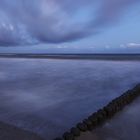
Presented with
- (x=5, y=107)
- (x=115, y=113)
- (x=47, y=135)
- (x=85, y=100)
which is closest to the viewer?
(x=47, y=135)

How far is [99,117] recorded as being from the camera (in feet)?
22.9

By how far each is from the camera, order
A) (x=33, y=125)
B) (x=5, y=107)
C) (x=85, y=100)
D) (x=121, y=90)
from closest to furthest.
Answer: (x=33, y=125) < (x=5, y=107) < (x=85, y=100) < (x=121, y=90)

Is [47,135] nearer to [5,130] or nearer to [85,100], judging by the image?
[5,130]

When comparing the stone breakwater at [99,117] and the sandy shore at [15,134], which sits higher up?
the stone breakwater at [99,117]

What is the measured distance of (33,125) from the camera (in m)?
6.64

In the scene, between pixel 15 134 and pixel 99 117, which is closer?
pixel 15 134

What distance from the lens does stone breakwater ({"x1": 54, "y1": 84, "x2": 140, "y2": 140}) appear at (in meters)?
5.59

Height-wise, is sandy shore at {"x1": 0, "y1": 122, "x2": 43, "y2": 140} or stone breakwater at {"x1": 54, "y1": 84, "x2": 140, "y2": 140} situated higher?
stone breakwater at {"x1": 54, "y1": 84, "x2": 140, "y2": 140}

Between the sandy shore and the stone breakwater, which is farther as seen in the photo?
the sandy shore

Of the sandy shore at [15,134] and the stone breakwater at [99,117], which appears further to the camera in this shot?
the sandy shore at [15,134]

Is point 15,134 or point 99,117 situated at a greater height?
point 99,117

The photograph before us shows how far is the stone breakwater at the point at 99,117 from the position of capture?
559 cm

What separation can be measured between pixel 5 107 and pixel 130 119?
174 inches

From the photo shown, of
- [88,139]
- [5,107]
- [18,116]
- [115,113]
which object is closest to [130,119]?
[115,113]
